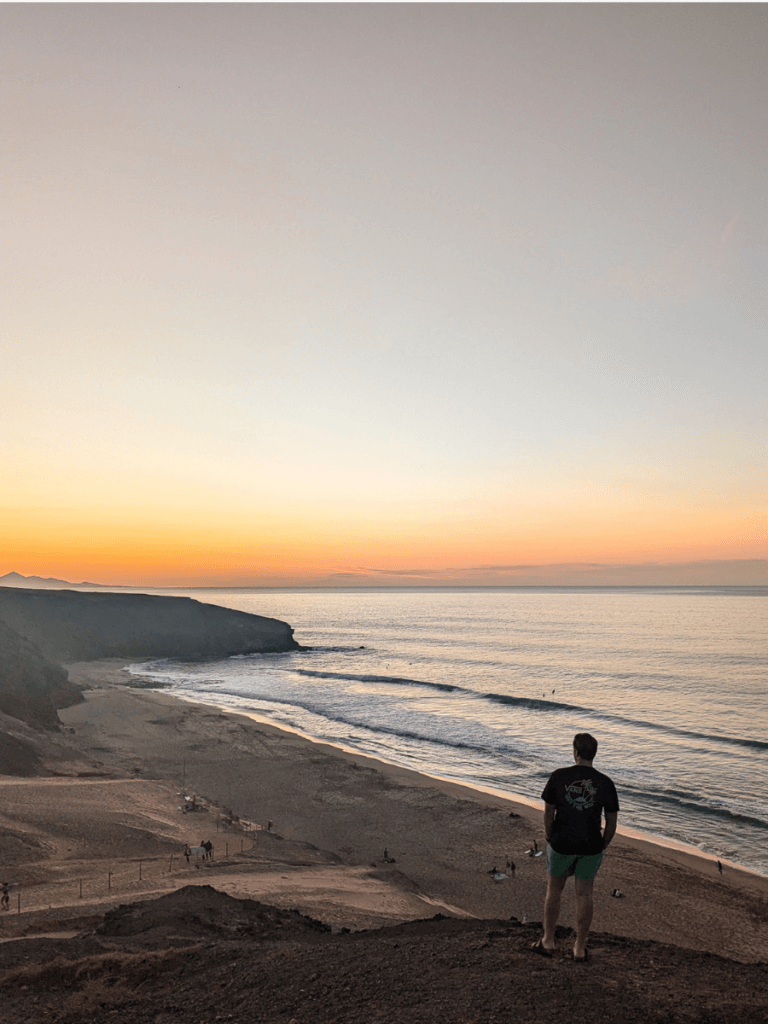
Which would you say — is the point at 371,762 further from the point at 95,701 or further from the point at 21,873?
the point at 95,701

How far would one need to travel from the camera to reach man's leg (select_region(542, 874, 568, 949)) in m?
6.50

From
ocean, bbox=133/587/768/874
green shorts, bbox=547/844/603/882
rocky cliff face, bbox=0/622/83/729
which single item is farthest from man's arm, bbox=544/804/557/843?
rocky cliff face, bbox=0/622/83/729

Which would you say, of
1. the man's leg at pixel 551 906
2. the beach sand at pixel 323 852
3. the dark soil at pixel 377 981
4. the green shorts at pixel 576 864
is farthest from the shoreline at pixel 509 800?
the green shorts at pixel 576 864

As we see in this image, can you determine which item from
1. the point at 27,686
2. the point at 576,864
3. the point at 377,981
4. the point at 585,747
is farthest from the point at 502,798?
the point at 27,686

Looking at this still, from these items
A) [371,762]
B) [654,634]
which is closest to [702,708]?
[371,762]

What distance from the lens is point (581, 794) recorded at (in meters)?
6.34

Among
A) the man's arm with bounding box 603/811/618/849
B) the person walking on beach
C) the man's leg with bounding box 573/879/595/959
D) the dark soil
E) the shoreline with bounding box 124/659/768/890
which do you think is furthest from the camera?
the shoreline with bounding box 124/659/768/890

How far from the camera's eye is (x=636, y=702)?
47812mm

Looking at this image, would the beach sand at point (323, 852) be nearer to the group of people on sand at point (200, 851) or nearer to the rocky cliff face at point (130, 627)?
the group of people on sand at point (200, 851)

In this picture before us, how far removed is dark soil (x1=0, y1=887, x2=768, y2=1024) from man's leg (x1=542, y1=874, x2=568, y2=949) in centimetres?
24

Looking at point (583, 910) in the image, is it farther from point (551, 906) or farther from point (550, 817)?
point (550, 817)

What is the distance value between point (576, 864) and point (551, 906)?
2.30 feet

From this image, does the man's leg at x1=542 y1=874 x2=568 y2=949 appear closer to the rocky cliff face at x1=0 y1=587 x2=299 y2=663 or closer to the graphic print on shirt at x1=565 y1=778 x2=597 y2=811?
the graphic print on shirt at x1=565 y1=778 x2=597 y2=811

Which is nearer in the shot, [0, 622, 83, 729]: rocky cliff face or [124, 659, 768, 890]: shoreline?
[124, 659, 768, 890]: shoreline
